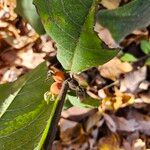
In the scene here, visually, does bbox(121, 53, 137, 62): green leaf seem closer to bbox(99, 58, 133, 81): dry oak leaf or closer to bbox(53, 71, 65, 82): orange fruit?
bbox(99, 58, 133, 81): dry oak leaf

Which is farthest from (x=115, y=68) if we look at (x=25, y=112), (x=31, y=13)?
(x=25, y=112)

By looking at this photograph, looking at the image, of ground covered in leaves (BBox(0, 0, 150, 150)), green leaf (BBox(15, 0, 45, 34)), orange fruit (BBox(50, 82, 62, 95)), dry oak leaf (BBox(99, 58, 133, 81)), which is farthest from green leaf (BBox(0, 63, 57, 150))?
dry oak leaf (BBox(99, 58, 133, 81))

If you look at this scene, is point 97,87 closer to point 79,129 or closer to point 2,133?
point 79,129

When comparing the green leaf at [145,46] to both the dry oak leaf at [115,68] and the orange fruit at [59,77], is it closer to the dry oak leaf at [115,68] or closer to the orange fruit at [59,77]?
the dry oak leaf at [115,68]

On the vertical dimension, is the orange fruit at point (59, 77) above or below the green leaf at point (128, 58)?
above

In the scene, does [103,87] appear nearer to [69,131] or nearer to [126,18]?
[69,131]

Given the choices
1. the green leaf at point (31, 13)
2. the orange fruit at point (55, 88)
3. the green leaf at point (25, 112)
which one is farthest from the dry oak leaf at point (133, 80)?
the orange fruit at point (55, 88)

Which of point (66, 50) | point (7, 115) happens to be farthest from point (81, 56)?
point (7, 115)
